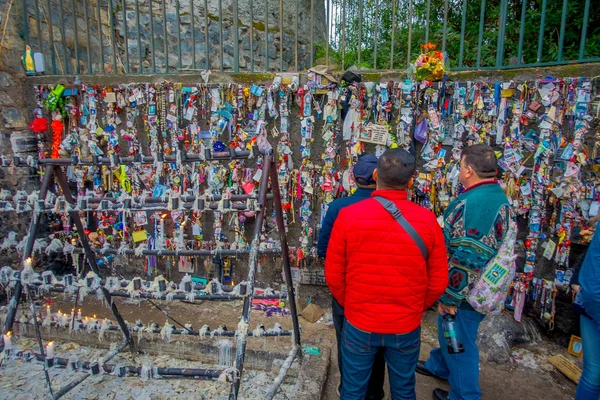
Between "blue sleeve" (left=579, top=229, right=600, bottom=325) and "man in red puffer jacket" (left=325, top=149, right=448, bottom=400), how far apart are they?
2.87ft

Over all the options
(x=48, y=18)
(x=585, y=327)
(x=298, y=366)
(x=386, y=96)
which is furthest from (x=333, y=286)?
(x=48, y=18)

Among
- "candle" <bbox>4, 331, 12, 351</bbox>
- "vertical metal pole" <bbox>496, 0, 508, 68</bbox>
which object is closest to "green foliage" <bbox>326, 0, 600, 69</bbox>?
"vertical metal pole" <bbox>496, 0, 508, 68</bbox>

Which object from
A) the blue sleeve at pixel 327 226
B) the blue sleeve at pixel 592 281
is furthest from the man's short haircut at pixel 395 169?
the blue sleeve at pixel 592 281

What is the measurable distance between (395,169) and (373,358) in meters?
1.11

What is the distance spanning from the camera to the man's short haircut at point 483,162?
2.44 meters

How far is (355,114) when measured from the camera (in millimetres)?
3945

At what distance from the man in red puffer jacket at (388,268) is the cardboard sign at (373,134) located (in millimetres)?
1809

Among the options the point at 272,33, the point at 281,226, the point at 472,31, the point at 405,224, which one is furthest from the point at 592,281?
the point at 272,33

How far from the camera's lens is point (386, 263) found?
205cm

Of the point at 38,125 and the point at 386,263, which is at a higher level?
the point at 38,125

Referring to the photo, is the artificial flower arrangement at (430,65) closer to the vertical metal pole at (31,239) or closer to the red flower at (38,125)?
the vertical metal pole at (31,239)

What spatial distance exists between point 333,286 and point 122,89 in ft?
11.4

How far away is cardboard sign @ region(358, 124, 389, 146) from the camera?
3.90 m

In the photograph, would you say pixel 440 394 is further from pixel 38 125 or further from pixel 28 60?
pixel 28 60
